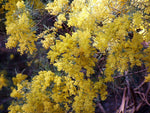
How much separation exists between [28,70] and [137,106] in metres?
2.46

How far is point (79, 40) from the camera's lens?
1484 millimetres

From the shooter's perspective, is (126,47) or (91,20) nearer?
(126,47)

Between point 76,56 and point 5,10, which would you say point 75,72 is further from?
point 5,10

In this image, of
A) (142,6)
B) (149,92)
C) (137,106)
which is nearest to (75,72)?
(142,6)

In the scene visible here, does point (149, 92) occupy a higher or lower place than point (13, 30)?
lower

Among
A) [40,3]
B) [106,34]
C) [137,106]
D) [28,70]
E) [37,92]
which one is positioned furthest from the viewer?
[28,70]

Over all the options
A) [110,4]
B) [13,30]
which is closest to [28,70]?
[13,30]

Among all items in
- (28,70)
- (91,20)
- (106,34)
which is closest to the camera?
(106,34)

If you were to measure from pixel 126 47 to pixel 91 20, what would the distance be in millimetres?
461

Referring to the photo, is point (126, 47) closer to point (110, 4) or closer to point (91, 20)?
point (91, 20)

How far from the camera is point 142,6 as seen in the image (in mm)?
1663

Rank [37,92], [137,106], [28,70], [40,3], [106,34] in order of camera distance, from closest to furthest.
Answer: [106,34], [37,92], [40,3], [137,106], [28,70]

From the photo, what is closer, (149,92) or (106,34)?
(106,34)

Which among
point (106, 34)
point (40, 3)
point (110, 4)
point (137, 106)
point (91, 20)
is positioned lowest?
point (137, 106)
